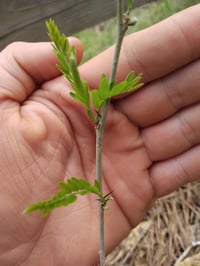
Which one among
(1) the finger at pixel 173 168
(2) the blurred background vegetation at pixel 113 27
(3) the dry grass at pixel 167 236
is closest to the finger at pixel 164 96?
(1) the finger at pixel 173 168

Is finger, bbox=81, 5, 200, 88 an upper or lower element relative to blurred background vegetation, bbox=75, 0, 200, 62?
lower

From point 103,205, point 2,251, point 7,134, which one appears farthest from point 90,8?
point 103,205

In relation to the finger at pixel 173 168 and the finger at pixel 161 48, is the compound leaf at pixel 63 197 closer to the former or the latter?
the finger at pixel 161 48

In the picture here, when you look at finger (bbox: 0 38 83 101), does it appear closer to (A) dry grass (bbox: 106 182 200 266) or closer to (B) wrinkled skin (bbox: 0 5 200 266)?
(B) wrinkled skin (bbox: 0 5 200 266)

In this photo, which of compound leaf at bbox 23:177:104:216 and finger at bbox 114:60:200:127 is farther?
finger at bbox 114:60:200:127

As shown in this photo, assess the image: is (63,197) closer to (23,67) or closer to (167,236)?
(23,67)

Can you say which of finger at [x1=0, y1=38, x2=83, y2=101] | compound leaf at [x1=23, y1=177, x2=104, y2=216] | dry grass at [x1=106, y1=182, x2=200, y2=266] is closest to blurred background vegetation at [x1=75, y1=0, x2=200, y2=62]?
dry grass at [x1=106, y1=182, x2=200, y2=266]
